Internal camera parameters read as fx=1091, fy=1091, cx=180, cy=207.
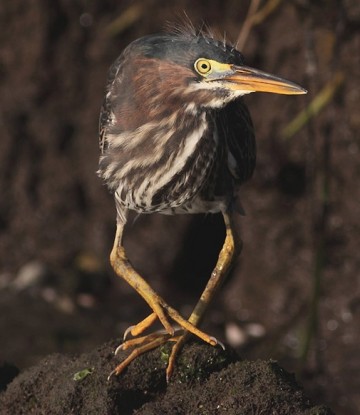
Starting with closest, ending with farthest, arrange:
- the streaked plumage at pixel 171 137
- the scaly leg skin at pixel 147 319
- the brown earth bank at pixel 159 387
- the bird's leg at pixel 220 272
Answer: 1. the brown earth bank at pixel 159 387
2. the scaly leg skin at pixel 147 319
3. the streaked plumage at pixel 171 137
4. the bird's leg at pixel 220 272

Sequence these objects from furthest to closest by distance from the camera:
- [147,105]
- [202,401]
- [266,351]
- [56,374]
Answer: [266,351] < [147,105] < [56,374] < [202,401]

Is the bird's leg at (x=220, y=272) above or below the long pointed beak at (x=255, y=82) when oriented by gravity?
below

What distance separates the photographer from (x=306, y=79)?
7203 millimetres

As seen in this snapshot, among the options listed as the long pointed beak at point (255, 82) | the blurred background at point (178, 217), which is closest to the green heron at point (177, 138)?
the long pointed beak at point (255, 82)

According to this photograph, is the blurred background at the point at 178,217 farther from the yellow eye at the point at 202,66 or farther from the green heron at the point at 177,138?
the yellow eye at the point at 202,66

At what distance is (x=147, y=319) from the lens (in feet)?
15.1

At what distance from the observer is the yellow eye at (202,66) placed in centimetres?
426

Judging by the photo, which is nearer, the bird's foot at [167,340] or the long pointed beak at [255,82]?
the bird's foot at [167,340]

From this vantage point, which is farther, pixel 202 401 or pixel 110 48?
pixel 110 48

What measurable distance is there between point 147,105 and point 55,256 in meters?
3.79

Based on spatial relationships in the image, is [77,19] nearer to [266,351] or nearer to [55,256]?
[55,256]

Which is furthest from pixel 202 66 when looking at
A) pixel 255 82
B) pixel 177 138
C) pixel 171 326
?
pixel 171 326

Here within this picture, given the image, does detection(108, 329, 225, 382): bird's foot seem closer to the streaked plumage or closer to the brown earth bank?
the brown earth bank

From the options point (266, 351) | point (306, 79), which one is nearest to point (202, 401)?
point (266, 351)
